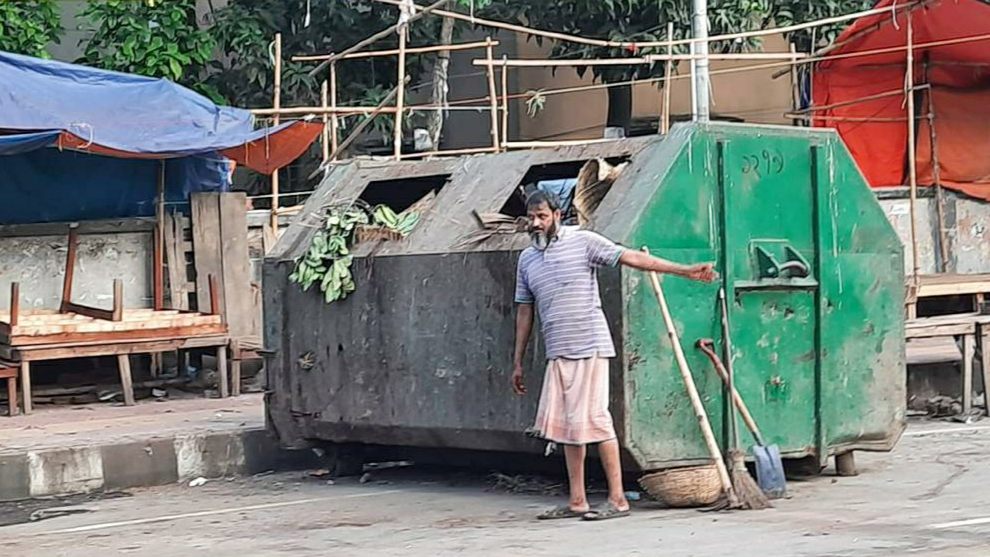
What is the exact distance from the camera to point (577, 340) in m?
7.38

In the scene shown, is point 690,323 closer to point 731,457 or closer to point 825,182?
point 731,457

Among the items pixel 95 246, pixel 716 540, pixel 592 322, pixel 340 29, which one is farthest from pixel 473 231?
pixel 340 29

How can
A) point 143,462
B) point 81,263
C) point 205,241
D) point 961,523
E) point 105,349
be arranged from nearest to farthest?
point 961,523, point 143,462, point 105,349, point 81,263, point 205,241

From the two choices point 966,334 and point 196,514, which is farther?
point 966,334

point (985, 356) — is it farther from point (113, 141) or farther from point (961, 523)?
point (113, 141)

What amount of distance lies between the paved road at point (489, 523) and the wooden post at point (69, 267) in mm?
3538

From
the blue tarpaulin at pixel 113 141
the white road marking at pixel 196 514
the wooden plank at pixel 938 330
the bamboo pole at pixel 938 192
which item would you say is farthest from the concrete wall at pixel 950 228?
the white road marking at pixel 196 514

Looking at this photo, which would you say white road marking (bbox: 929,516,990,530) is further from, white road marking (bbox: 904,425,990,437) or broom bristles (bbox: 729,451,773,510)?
white road marking (bbox: 904,425,990,437)

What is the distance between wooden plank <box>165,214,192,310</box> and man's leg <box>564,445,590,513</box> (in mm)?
6448

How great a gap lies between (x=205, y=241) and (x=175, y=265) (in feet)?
1.12

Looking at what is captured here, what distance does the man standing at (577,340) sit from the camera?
734 cm

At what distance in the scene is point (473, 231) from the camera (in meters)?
8.47

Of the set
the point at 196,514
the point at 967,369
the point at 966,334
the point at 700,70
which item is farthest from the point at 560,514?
the point at 700,70

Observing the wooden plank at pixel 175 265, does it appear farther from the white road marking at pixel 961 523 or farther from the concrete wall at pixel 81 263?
the white road marking at pixel 961 523
